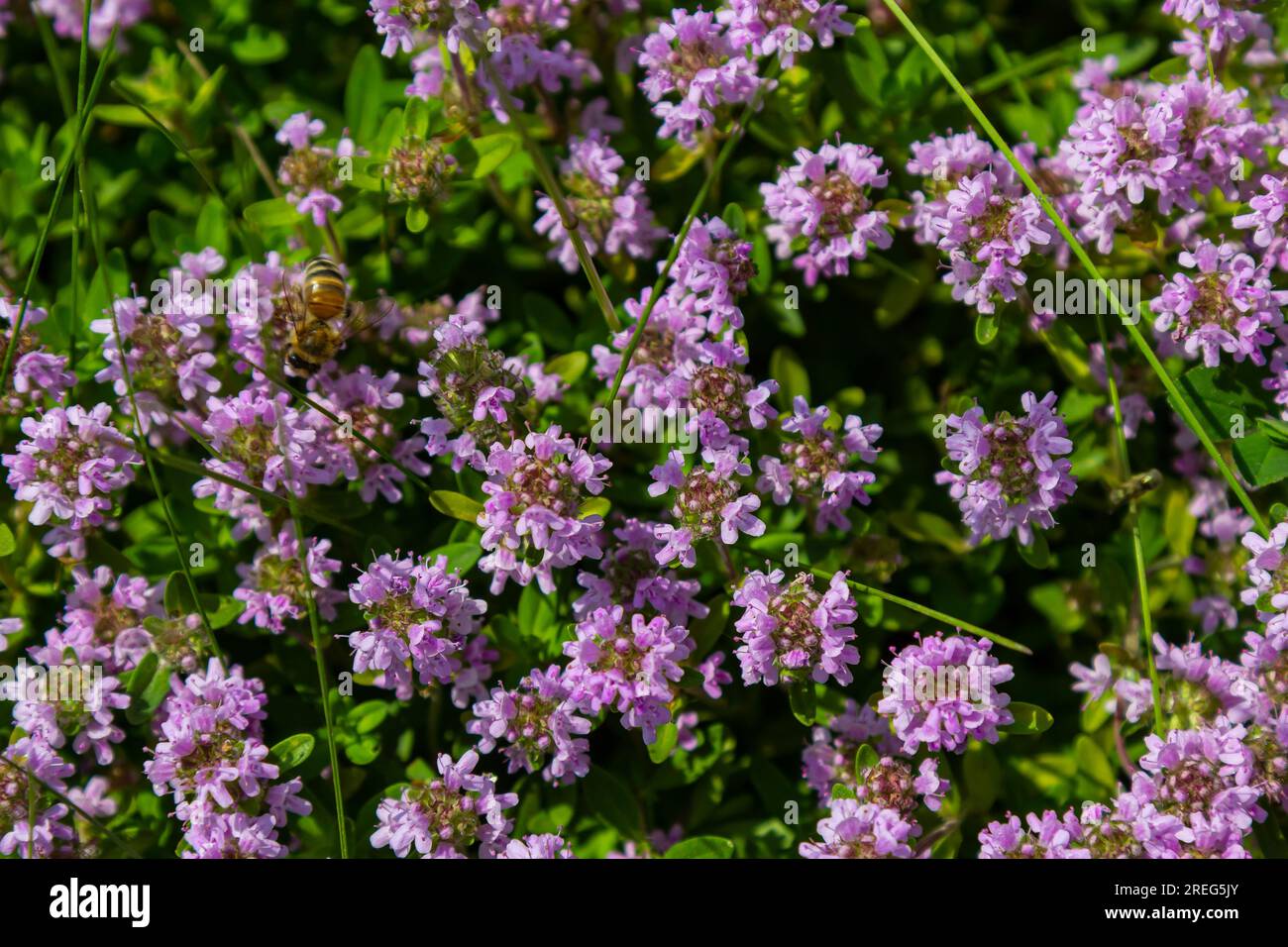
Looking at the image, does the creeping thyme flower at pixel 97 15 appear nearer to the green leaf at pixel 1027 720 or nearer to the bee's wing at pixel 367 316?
the bee's wing at pixel 367 316

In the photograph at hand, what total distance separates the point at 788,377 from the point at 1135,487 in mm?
1442

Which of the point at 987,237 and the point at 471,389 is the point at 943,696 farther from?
the point at 471,389

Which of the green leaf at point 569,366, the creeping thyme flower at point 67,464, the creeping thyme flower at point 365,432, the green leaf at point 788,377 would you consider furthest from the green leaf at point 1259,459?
the creeping thyme flower at point 67,464

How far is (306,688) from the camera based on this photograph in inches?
184

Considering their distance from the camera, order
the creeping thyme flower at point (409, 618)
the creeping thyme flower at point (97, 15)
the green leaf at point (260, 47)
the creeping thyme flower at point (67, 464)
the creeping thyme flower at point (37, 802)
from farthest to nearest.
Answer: the creeping thyme flower at point (97, 15) → the green leaf at point (260, 47) → the creeping thyme flower at point (67, 464) → the creeping thyme flower at point (37, 802) → the creeping thyme flower at point (409, 618)

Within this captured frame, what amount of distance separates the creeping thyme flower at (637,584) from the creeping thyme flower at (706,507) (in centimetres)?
17

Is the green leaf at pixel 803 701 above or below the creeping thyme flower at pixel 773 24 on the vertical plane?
below

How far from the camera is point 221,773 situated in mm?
3980

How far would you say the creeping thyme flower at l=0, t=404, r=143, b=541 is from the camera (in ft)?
13.9

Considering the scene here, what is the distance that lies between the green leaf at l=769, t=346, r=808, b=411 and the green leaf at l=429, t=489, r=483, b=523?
4.62ft

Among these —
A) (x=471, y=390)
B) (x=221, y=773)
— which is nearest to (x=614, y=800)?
(x=221, y=773)

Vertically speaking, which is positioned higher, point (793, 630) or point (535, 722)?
point (793, 630)

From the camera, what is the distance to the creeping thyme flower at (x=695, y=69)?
4441 mm

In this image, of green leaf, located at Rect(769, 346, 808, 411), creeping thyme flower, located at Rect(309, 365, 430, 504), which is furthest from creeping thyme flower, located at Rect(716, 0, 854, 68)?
creeping thyme flower, located at Rect(309, 365, 430, 504)
